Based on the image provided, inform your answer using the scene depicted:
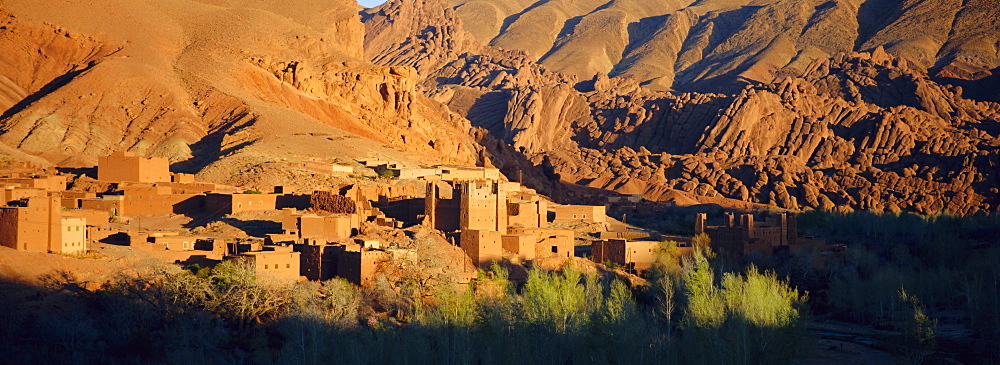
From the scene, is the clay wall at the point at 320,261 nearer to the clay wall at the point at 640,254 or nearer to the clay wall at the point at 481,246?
the clay wall at the point at 481,246

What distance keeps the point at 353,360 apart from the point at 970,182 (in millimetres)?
89009

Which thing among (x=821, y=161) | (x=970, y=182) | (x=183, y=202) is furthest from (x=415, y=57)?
(x=183, y=202)

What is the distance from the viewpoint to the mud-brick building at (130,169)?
197ft

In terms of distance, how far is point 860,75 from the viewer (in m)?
153

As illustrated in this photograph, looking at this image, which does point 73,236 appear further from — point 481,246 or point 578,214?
point 578,214

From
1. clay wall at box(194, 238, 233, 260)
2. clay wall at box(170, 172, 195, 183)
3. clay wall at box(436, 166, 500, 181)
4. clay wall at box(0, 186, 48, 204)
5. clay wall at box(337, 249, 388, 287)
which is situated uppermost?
clay wall at box(436, 166, 500, 181)

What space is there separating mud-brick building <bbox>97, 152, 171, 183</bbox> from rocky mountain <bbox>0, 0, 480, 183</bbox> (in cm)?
574

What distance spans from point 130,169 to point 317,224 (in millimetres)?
17369

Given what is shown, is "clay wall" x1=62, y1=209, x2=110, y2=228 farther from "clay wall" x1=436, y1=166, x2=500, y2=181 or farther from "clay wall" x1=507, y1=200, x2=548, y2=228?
"clay wall" x1=436, y1=166, x2=500, y2=181

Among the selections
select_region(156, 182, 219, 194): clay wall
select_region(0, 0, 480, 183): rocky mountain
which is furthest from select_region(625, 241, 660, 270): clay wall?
select_region(0, 0, 480, 183): rocky mountain

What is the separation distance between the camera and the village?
1658 inches

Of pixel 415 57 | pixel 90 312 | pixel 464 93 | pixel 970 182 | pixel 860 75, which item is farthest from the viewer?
pixel 415 57

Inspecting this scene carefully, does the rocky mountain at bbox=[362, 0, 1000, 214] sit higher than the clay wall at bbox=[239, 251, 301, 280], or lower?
higher

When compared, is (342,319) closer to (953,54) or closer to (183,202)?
(183,202)
